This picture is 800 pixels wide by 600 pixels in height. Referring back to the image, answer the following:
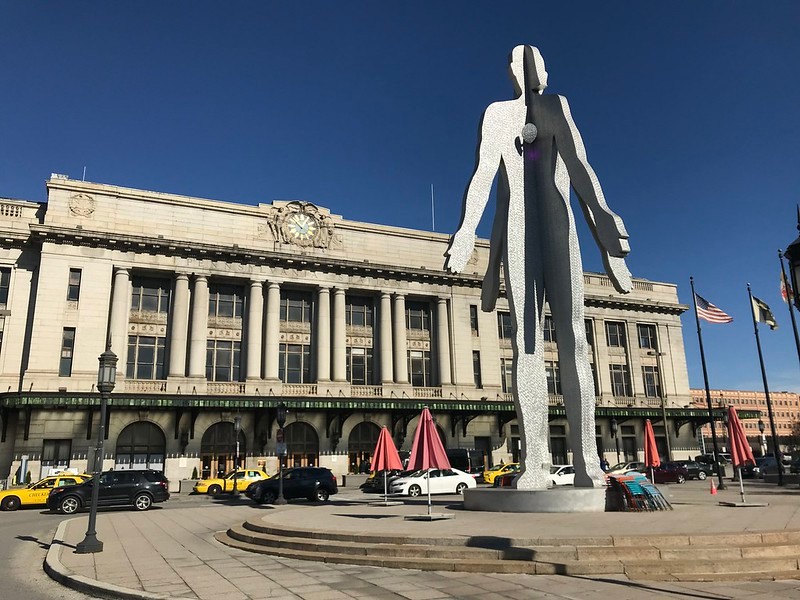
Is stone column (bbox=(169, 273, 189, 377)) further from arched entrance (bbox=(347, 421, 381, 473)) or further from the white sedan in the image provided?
the white sedan

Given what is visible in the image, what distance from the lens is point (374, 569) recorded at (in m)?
10.6

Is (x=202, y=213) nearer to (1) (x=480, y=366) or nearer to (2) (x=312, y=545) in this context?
(1) (x=480, y=366)

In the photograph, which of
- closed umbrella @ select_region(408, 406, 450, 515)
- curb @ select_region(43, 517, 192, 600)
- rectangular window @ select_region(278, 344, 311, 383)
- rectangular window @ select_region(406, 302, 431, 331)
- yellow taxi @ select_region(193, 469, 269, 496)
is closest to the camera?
curb @ select_region(43, 517, 192, 600)

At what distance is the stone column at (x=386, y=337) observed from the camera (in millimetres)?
45844

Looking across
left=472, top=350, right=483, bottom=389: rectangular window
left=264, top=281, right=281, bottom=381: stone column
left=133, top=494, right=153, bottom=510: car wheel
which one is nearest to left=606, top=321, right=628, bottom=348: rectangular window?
left=472, top=350, right=483, bottom=389: rectangular window

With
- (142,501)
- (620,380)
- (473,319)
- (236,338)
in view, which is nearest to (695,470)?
(620,380)

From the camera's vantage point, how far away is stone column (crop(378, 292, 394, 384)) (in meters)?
45.8

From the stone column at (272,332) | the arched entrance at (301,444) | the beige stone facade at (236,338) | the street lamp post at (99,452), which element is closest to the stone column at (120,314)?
the beige stone facade at (236,338)

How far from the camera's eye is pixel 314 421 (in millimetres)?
42750

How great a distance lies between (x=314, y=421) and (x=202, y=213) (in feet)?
54.4

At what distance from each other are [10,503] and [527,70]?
27370mm

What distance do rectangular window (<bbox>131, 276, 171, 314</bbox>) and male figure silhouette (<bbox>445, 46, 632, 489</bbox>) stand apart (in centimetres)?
3022

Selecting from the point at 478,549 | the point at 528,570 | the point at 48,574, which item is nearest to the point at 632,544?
the point at 528,570

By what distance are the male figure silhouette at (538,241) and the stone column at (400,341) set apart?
28616 millimetres
